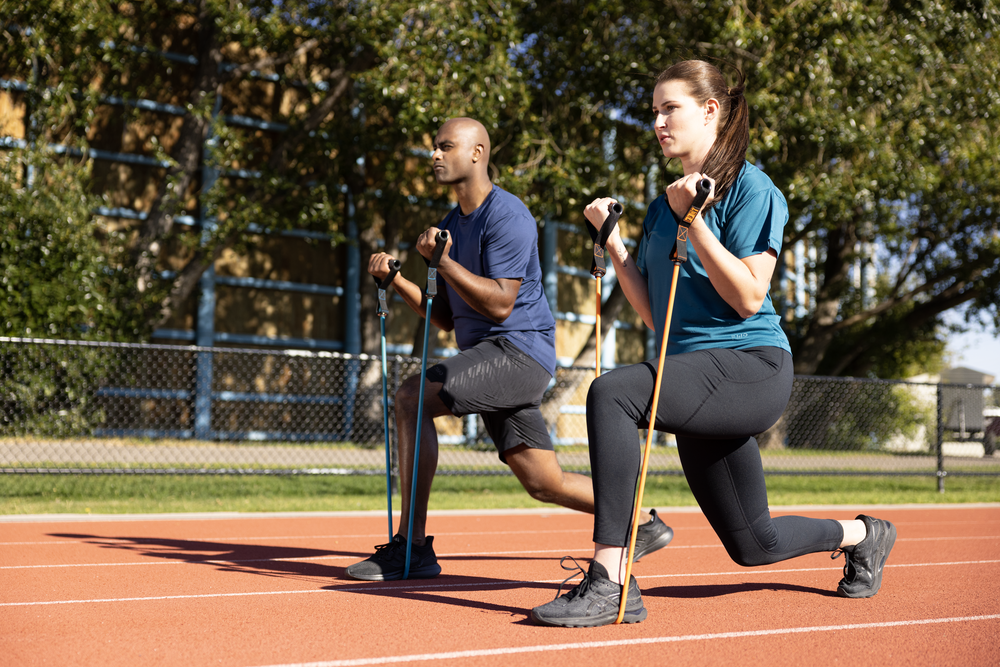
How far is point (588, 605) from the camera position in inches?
127

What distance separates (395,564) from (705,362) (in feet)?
6.49

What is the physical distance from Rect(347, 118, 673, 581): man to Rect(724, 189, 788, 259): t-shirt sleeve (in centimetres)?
136

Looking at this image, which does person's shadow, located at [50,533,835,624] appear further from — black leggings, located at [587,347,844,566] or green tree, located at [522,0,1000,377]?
green tree, located at [522,0,1000,377]

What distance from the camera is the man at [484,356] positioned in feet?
14.2

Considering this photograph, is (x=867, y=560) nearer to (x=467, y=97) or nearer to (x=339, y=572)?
(x=339, y=572)

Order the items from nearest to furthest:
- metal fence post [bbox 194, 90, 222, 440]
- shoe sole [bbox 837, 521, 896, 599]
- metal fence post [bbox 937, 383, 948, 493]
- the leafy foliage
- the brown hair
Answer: the brown hair < shoe sole [bbox 837, 521, 896, 599] < metal fence post [bbox 194, 90, 222, 440] < metal fence post [bbox 937, 383, 948, 493] < the leafy foliage

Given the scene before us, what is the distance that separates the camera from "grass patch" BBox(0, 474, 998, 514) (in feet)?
26.5

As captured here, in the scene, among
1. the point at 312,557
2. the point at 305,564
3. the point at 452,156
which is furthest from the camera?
the point at 312,557

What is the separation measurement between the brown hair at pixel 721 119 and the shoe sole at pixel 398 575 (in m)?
2.33

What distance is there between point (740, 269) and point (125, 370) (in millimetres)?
7581

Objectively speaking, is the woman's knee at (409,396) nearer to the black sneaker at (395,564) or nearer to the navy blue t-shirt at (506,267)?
the navy blue t-shirt at (506,267)

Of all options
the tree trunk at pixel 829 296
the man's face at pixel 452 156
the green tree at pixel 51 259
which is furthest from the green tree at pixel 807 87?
the man's face at pixel 452 156

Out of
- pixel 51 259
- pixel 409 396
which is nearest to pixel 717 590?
pixel 409 396

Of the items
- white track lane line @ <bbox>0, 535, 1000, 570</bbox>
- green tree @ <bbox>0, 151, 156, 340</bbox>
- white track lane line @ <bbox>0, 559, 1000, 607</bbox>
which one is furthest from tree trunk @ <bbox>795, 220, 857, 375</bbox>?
white track lane line @ <bbox>0, 559, 1000, 607</bbox>
